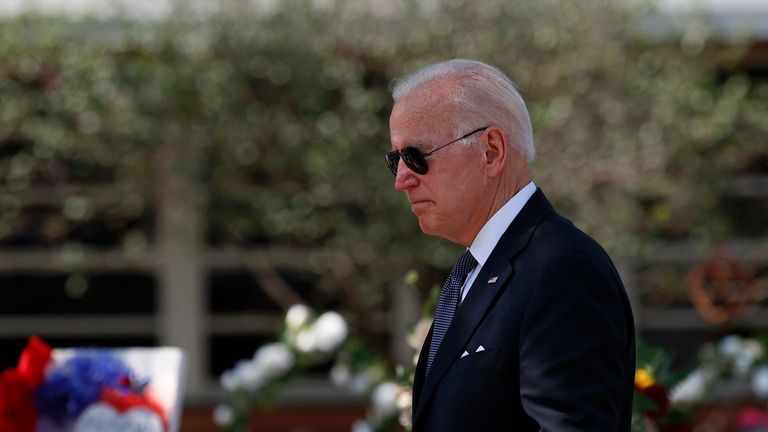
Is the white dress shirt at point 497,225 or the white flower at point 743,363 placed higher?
the white flower at point 743,363

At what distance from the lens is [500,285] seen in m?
2.29

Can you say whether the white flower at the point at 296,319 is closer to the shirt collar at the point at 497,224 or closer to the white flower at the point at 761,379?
the white flower at the point at 761,379

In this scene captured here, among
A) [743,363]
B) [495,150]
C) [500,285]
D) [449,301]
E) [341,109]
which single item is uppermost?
[341,109]

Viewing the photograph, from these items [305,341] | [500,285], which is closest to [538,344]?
[500,285]

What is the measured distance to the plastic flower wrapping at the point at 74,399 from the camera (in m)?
3.71

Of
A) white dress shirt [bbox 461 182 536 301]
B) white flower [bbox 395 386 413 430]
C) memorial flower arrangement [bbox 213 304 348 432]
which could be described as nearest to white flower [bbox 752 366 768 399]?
memorial flower arrangement [bbox 213 304 348 432]

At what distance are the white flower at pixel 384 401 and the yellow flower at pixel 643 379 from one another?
1.25m

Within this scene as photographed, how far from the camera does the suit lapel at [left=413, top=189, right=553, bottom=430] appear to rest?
2.28 meters

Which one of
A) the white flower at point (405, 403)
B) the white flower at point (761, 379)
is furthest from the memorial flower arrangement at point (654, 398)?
the white flower at point (761, 379)

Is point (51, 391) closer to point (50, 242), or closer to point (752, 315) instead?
point (50, 242)

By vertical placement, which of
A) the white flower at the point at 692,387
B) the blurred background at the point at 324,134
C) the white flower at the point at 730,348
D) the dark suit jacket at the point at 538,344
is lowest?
the dark suit jacket at the point at 538,344

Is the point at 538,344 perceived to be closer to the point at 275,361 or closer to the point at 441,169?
the point at 441,169

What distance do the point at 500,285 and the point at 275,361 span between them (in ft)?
11.0

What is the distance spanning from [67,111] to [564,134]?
291 centimetres
